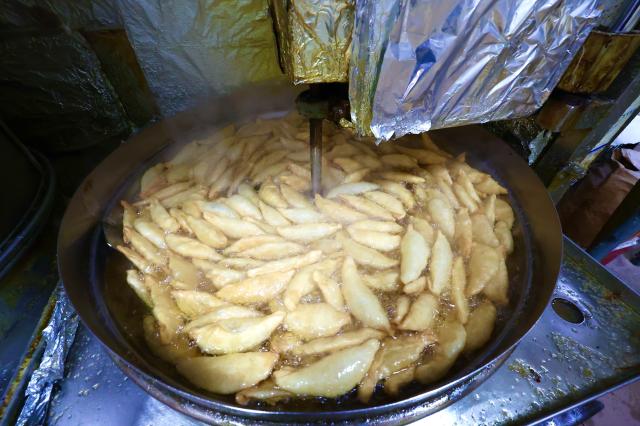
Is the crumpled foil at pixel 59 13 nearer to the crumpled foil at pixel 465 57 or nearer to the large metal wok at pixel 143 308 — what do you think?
the large metal wok at pixel 143 308

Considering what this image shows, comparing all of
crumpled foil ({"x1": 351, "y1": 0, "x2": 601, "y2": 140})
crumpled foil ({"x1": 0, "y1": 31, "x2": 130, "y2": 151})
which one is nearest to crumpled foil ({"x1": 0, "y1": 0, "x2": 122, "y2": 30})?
crumpled foil ({"x1": 0, "y1": 31, "x2": 130, "y2": 151})

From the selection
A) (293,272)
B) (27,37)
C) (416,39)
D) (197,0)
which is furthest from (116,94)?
(416,39)

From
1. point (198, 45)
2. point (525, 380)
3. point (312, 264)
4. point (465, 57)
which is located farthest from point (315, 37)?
point (198, 45)

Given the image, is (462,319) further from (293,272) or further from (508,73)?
(508,73)

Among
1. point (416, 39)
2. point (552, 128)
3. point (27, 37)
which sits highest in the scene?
point (416, 39)

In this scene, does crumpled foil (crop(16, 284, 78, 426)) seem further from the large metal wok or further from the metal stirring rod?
the metal stirring rod

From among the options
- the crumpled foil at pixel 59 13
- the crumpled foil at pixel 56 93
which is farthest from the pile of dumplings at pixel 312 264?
the crumpled foil at pixel 56 93
